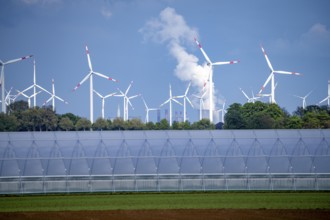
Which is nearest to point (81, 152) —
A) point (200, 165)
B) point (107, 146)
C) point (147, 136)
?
point (107, 146)

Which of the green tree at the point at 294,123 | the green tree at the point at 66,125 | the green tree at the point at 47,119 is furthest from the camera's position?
the green tree at the point at 66,125

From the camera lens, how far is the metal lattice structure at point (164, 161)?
228 feet

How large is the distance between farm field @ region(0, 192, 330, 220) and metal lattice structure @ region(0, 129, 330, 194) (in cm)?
206

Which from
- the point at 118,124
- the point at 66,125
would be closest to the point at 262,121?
the point at 118,124

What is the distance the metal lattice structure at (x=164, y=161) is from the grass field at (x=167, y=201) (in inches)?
80.5

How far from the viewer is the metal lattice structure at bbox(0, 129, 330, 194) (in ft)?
228

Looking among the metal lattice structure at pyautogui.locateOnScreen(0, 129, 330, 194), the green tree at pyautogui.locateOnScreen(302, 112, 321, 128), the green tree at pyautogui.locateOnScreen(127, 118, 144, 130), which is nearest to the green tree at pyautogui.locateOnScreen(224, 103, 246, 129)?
the green tree at pyautogui.locateOnScreen(302, 112, 321, 128)

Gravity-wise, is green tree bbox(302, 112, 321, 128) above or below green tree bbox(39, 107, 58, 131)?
below

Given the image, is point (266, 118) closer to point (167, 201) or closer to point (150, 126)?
point (150, 126)

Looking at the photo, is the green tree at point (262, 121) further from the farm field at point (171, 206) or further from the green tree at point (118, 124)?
the farm field at point (171, 206)

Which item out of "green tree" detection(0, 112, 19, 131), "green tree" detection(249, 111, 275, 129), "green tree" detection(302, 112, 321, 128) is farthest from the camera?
"green tree" detection(0, 112, 19, 131)

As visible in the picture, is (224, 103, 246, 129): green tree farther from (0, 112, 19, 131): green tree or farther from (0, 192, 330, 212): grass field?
(0, 192, 330, 212): grass field

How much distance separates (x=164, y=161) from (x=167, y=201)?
13.5m

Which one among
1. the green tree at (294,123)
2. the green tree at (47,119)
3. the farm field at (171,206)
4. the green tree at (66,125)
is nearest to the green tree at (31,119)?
the green tree at (47,119)
